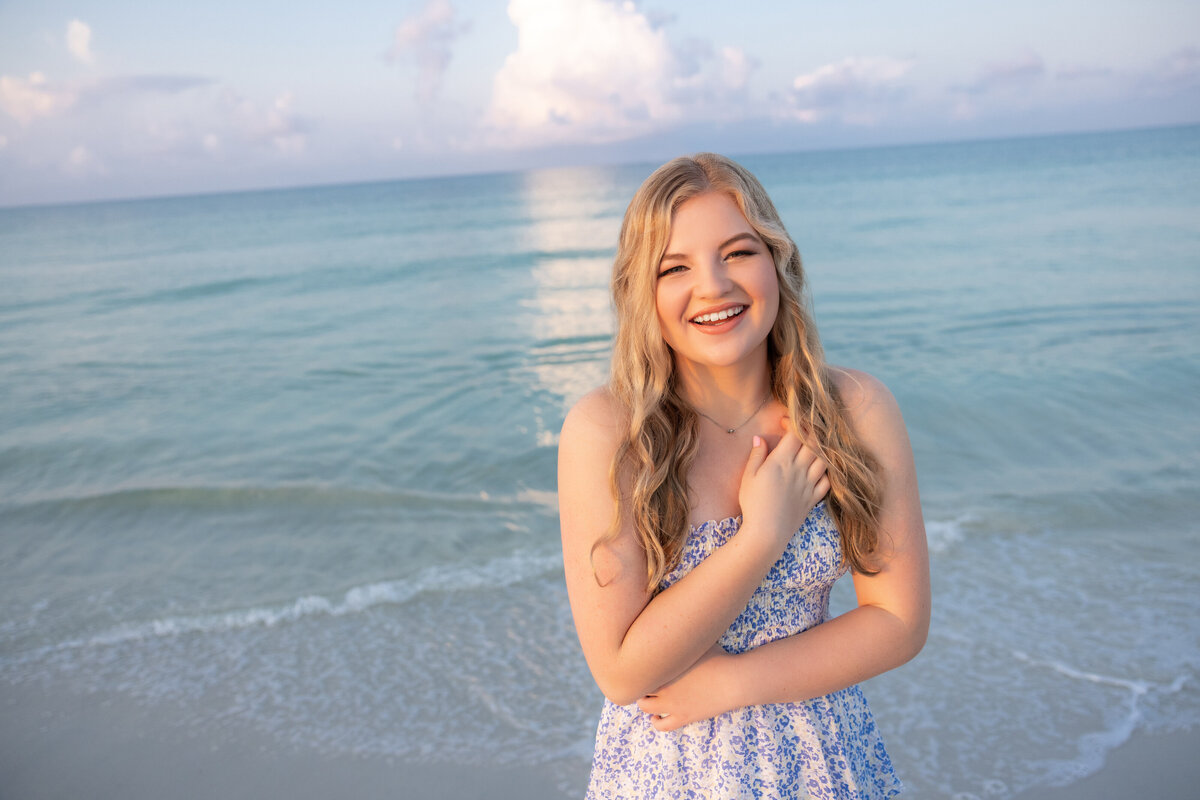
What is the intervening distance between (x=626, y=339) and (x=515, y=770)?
8.98 feet

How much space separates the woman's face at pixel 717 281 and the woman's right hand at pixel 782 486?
0.25 meters

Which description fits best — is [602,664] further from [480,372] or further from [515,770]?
[480,372]

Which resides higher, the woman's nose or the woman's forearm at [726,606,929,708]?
the woman's nose

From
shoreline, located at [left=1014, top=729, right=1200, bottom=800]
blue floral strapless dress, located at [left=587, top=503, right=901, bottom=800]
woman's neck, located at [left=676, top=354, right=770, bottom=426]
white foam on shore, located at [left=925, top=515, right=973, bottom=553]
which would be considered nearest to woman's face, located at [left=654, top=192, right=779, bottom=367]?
woman's neck, located at [left=676, top=354, right=770, bottom=426]

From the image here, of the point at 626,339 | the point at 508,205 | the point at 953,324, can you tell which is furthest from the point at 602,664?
the point at 508,205

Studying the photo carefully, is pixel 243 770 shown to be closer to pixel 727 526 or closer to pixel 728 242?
pixel 727 526

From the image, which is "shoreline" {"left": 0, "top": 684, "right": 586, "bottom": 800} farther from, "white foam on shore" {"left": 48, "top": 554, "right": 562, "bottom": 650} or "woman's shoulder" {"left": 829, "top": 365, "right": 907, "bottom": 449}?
"woman's shoulder" {"left": 829, "top": 365, "right": 907, "bottom": 449}

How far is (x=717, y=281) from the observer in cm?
198

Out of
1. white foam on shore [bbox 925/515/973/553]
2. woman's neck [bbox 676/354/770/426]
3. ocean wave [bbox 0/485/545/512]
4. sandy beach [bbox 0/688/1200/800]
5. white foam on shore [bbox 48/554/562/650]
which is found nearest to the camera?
woman's neck [bbox 676/354/770/426]

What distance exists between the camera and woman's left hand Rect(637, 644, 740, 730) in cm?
192

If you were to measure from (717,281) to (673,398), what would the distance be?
1.16 ft

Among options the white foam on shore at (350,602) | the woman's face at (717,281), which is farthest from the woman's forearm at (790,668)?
the white foam on shore at (350,602)

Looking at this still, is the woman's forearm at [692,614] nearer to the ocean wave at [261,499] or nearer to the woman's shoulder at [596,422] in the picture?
the woman's shoulder at [596,422]

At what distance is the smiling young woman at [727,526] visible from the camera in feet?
6.26
